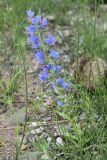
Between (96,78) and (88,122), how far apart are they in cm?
40

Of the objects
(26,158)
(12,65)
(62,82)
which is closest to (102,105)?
Result: (62,82)

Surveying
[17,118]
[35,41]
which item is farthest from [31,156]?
[35,41]

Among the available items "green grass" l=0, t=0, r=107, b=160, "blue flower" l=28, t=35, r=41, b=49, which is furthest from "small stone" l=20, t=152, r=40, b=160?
"blue flower" l=28, t=35, r=41, b=49

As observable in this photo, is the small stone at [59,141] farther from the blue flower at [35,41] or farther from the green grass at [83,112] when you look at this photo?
the blue flower at [35,41]

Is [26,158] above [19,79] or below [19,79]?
below

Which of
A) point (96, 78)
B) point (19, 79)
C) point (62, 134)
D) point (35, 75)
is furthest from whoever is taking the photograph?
point (35, 75)

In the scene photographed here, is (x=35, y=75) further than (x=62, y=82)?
Yes

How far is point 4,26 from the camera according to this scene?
12.4 ft

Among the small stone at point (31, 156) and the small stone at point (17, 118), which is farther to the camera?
the small stone at point (17, 118)

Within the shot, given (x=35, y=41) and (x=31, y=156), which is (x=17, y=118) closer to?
(x=31, y=156)

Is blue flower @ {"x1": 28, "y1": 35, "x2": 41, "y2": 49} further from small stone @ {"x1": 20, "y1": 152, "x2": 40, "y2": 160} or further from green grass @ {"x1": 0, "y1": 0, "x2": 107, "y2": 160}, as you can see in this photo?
small stone @ {"x1": 20, "y1": 152, "x2": 40, "y2": 160}

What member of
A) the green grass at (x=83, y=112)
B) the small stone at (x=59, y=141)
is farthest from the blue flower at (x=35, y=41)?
the small stone at (x=59, y=141)

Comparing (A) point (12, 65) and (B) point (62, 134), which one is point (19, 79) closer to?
(A) point (12, 65)

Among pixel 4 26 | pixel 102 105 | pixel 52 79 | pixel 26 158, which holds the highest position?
pixel 4 26
